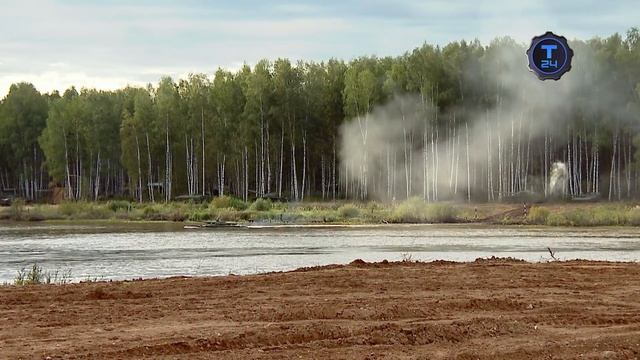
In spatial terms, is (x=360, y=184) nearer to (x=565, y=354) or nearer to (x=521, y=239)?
(x=521, y=239)

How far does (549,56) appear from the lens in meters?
23.8

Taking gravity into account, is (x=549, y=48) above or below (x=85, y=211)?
above

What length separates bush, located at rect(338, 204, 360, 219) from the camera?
60312mm

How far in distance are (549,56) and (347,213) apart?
37553 millimetres

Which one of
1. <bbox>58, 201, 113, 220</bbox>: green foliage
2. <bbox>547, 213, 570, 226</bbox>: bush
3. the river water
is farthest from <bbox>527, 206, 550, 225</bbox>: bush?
<bbox>58, 201, 113, 220</bbox>: green foliage

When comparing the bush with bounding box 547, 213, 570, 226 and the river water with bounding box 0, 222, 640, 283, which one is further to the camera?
the bush with bounding box 547, 213, 570, 226

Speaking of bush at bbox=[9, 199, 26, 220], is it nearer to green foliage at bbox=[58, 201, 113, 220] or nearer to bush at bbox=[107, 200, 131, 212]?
green foliage at bbox=[58, 201, 113, 220]

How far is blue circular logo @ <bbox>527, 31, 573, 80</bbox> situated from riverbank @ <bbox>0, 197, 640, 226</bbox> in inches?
1199

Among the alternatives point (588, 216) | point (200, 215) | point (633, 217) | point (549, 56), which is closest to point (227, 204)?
point (200, 215)

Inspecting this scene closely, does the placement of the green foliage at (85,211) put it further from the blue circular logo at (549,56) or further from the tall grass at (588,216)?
A: the blue circular logo at (549,56)

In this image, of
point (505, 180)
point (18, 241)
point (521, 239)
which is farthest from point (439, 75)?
point (18, 241)

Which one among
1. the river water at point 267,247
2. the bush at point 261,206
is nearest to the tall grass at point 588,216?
the river water at point 267,247

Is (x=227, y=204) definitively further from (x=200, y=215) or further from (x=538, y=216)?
(x=538, y=216)

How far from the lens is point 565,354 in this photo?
414 inches
